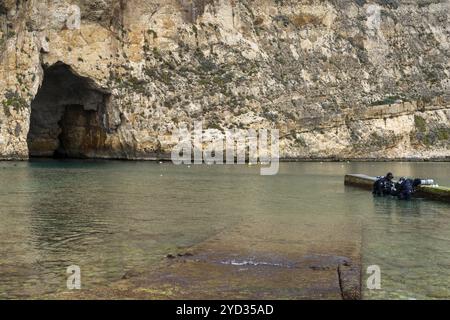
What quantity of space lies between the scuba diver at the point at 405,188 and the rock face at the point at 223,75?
55640 millimetres

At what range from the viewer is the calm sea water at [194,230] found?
11.2 m

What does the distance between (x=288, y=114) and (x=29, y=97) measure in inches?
1443

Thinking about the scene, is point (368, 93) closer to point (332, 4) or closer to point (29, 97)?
point (332, 4)

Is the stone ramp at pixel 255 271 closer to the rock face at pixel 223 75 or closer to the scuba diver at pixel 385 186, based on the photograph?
the scuba diver at pixel 385 186

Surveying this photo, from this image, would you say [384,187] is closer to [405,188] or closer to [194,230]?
[405,188]

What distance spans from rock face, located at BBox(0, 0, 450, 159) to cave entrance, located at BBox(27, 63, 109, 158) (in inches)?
6.7

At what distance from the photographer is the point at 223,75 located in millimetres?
87625

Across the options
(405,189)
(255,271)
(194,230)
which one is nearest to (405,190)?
(405,189)

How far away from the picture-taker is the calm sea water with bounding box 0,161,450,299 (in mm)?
11250

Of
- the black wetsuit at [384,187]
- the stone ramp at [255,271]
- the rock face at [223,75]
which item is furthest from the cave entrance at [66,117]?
the stone ramp at [255,271]

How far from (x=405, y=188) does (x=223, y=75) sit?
202 ft

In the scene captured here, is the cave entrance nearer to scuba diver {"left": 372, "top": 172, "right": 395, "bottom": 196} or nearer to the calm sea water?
the calm sea water

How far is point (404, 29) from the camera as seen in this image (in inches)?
4058
